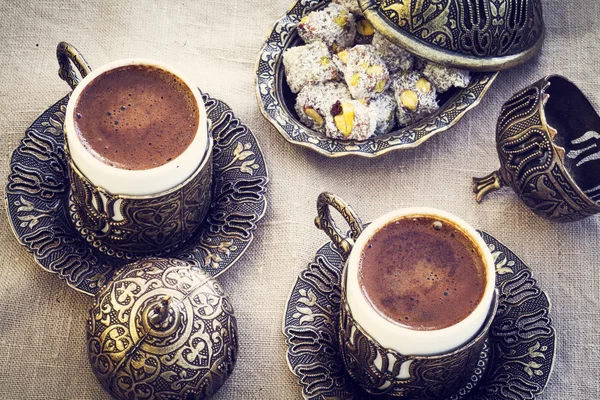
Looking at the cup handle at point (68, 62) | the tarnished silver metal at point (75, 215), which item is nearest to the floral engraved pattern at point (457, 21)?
the tarnished silver metal at point (75, 215)

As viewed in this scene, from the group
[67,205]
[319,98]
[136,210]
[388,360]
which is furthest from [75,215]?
[388,360]

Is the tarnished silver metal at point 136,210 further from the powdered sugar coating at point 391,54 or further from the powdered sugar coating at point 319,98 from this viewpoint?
the powdered sugar coating at point 391,54

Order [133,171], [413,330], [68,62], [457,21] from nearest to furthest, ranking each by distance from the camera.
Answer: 1. [413,330]
2. [133,171]
3. [68,62]
4. [457,21]

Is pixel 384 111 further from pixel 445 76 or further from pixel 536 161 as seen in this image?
pixel 536 161

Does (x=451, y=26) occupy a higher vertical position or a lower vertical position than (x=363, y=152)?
higher

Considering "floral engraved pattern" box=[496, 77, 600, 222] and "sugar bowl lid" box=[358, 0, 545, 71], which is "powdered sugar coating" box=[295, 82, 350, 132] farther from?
"floral engraved pattern" box=[496, 77, 600, 222]

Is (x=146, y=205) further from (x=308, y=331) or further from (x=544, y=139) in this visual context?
(x=544, y=139)

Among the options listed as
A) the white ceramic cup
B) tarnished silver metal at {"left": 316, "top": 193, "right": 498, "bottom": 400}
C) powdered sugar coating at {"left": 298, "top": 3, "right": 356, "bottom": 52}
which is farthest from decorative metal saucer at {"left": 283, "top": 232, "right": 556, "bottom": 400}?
powdered sugar coating at {"left": 298, "top": 3, "right": 356, "bottom": 52}
